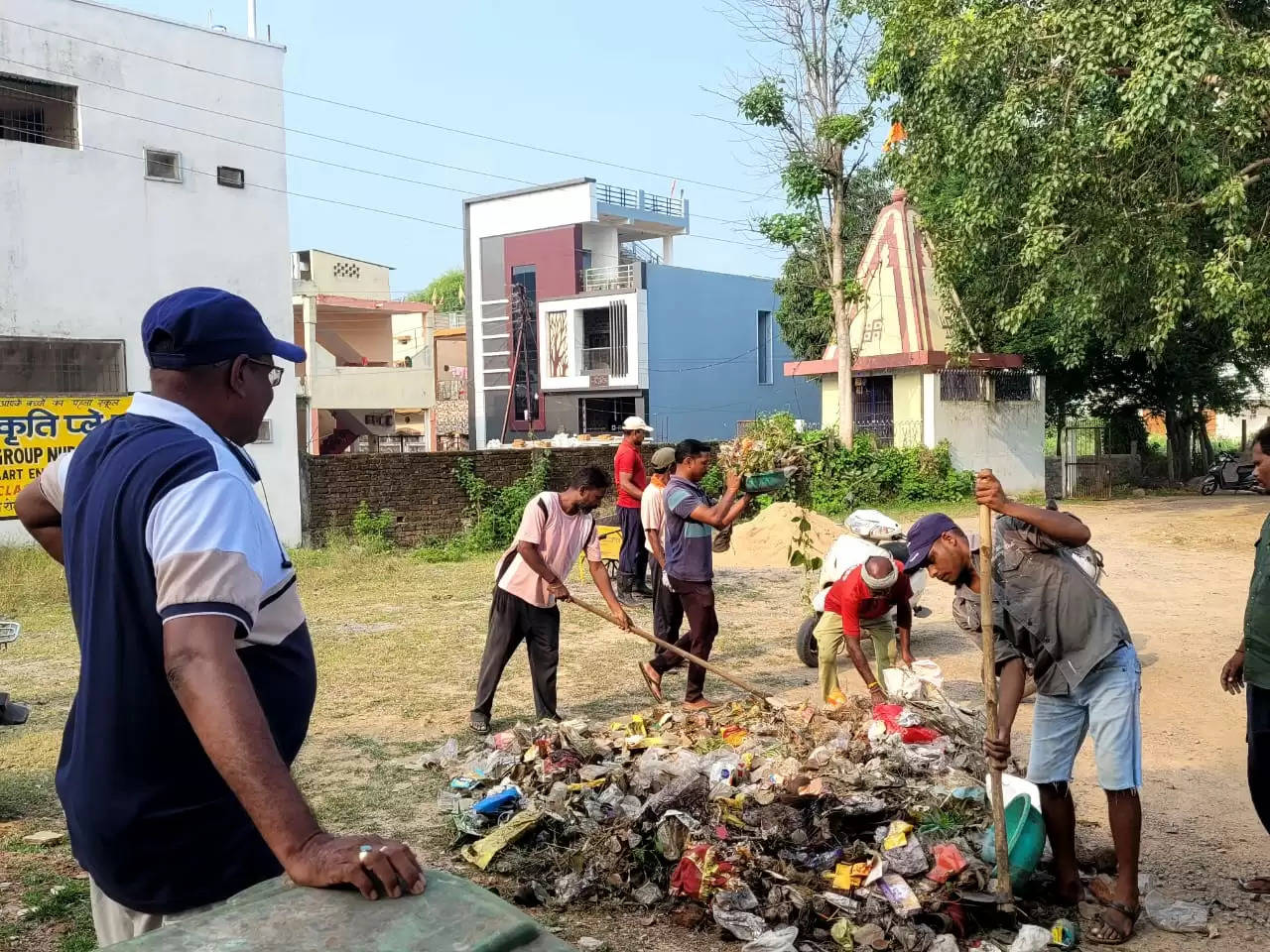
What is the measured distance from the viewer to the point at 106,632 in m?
1.80

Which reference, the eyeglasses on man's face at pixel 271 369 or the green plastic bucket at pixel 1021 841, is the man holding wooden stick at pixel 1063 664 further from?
the eyeglasses on man's face at pixel 271 369

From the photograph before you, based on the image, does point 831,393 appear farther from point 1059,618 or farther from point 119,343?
point 1059,618

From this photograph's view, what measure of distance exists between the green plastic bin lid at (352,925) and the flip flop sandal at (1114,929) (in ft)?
10.8

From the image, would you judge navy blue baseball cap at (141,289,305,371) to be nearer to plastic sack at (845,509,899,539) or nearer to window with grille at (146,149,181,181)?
plastic sack at (845,509,899,539)

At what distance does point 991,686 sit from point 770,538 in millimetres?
12207

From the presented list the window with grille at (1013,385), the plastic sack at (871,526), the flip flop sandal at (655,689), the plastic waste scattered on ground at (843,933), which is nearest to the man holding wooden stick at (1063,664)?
the plastic waste scattered on ground at (843,933)

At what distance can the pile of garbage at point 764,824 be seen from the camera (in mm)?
4188

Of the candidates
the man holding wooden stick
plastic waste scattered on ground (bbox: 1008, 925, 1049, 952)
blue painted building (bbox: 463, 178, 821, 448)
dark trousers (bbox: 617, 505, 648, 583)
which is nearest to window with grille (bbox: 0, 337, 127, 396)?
dark trousers (bbox: 617, 505, 648, 583)

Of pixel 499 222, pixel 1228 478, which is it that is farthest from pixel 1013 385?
pixel 499 222

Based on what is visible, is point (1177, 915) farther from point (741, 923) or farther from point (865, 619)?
point (865, 619)

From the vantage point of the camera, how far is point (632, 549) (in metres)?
12.3

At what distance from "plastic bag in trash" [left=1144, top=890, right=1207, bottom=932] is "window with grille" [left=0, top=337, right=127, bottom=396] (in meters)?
12.6

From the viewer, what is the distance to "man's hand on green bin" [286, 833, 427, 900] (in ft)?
5.02

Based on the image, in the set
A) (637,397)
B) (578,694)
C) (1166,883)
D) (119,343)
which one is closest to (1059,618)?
(1166,883)
